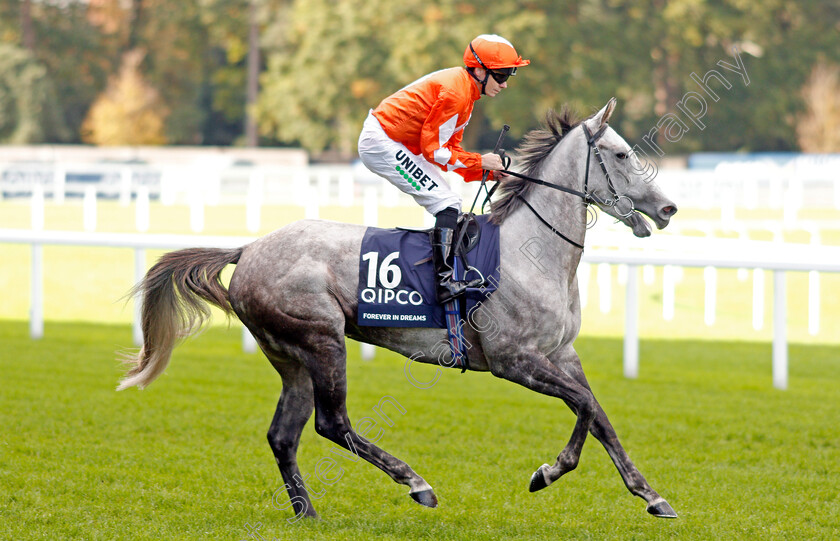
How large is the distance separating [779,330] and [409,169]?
145 inches

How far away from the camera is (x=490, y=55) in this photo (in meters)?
4.05

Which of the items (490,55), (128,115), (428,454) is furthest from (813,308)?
(128,115)

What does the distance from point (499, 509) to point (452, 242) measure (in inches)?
43.7

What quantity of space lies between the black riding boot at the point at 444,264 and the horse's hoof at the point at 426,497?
73cm

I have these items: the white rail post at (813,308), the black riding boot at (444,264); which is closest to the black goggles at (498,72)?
the black riding boot at (444,264)

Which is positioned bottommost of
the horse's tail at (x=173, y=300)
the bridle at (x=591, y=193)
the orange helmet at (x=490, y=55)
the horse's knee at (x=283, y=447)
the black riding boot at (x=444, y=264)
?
the horse's knee at (x=283, y=447)

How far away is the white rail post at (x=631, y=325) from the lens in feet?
23.4

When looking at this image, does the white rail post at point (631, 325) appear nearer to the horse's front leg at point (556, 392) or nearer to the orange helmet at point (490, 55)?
the horse's front leg at point (556, 392)

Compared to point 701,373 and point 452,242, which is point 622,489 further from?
point 701,373

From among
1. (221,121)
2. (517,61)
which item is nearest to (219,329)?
(517,61)

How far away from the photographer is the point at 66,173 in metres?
22.0

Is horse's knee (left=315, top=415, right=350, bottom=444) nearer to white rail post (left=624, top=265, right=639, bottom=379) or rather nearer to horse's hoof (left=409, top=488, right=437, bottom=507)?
horse's hoof (left=409, top=488, right=437, bottom=507)

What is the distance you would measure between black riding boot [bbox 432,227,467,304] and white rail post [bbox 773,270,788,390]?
3.34m

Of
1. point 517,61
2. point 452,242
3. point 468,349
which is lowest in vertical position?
point 468,349
